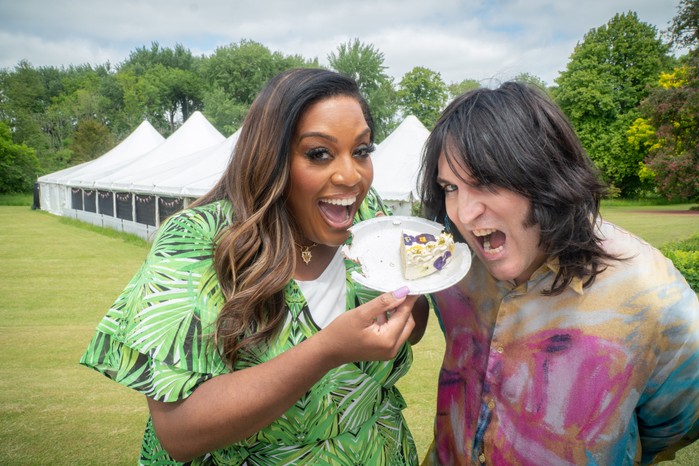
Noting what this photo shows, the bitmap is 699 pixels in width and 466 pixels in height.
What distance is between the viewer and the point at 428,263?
2.13 meters

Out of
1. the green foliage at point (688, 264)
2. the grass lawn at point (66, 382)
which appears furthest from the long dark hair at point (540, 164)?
the green foliage at point (688, 264)

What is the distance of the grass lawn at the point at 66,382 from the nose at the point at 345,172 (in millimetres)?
3569

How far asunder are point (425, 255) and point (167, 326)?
3.67 feet

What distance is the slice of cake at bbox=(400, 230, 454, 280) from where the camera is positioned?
6.95ft

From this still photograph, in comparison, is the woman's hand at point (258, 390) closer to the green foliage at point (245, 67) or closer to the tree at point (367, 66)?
the tree at point (367, 66)

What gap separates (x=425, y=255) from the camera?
217cm

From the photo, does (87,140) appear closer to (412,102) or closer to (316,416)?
(412,102)

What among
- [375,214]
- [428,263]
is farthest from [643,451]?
Result: [375,214]

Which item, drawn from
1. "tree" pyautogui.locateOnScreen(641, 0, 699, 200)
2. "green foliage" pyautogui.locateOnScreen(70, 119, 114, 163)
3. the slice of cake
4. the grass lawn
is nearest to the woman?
the slice of cake

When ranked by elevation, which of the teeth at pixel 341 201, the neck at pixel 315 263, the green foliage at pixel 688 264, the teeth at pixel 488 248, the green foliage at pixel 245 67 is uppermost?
the green foliage at pixel 245 67

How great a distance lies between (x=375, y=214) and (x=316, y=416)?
1.17m

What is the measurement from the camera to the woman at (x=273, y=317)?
5.33 ft

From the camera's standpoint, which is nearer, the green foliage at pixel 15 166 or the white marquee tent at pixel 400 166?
the white marquee tent at pixel 400 166

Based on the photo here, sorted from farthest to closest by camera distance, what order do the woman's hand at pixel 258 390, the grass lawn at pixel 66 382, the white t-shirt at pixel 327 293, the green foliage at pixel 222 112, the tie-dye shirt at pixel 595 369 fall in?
the green foliage at pixel 222 112, the grass lawn at pixel 66 382, the white t-shirt at pixel 327 293, the tie-dye shirt at pixel 595 369, the woman's hand at pixel 258 390
